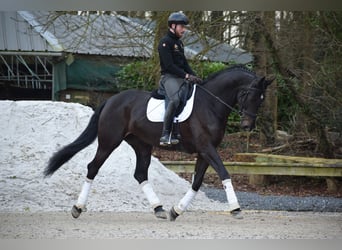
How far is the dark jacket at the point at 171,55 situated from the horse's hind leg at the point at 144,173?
78cm

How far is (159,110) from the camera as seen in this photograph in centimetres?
601

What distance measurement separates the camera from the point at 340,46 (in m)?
8.24

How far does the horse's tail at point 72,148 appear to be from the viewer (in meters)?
6.21

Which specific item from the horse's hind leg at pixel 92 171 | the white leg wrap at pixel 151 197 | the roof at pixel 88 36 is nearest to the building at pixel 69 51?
the roof at pixel 88 36

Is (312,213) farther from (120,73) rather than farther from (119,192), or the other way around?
(120,73)

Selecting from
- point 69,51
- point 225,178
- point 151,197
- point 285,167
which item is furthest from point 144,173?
point 69,51

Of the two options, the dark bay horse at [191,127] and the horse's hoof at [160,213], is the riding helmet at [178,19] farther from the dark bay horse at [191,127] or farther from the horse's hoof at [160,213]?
the horse's hoof at [160,213]

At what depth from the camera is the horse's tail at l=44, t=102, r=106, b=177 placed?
6215mm

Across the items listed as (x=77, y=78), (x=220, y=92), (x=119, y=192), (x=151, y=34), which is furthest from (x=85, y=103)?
(x=220, y=92)

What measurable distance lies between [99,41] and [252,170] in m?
3.02

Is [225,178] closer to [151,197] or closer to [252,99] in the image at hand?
[252,99]

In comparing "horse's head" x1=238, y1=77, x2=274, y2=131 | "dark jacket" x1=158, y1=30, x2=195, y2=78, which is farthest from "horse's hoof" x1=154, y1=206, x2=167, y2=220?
"dark jacket" x1=158, y1=30, x2=195, y2=78

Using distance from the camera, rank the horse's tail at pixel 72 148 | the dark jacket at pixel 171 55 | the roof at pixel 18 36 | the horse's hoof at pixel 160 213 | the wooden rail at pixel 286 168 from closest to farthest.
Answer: the dark jacket at pixel 171 55 < the horse's hoof at pixel 160 213 < the horse's tail at pixel 72 148 < the wooden rail at pixel 286 168 < the roof at pixel 18 36

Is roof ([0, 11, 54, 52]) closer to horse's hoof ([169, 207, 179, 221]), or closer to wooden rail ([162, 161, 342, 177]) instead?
wooden rail ([162, 161, 342, 177])
